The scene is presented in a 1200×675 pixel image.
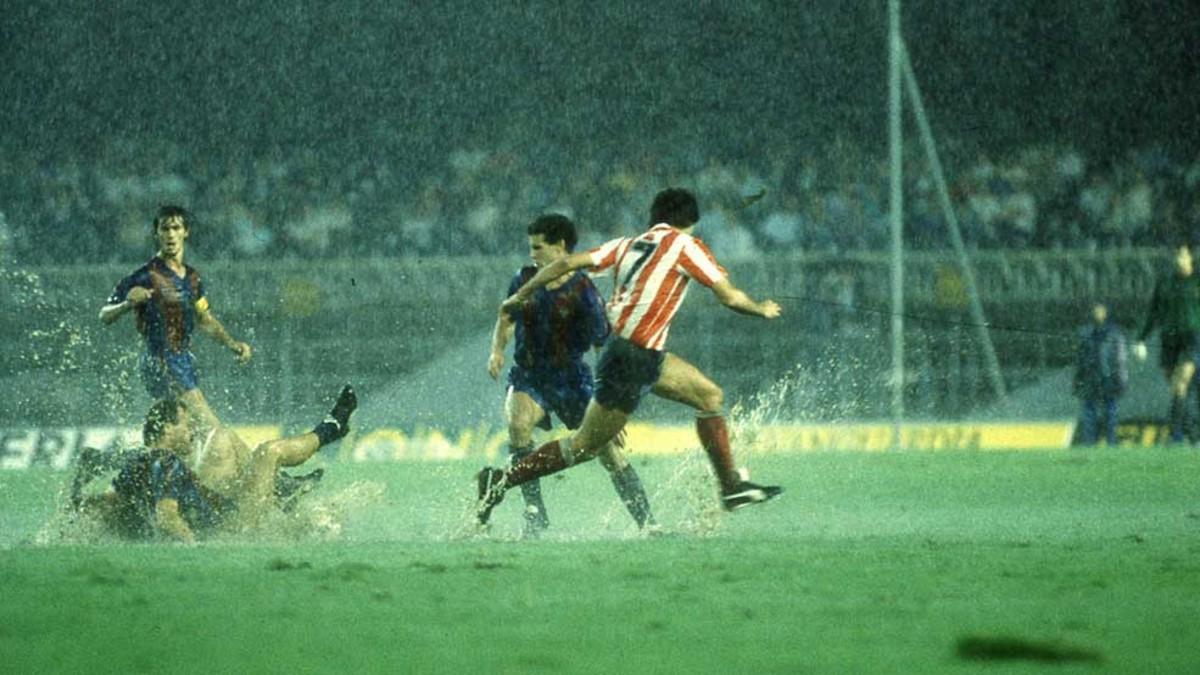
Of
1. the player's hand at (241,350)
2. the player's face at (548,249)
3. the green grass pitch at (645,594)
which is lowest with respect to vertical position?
the green grass pitch at (645,594)

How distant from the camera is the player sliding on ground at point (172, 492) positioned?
11.1 m

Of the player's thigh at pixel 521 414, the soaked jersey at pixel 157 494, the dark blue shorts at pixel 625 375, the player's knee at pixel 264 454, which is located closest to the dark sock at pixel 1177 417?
the player's thigh at pixel 521 414

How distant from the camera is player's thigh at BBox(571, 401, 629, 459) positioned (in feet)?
36.3

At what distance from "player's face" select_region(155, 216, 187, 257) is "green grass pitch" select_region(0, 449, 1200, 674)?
1824 mm

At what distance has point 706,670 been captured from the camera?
6.72 metres

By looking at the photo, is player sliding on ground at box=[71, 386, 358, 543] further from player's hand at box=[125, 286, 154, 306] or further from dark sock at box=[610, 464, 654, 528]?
dark sock at box=[610, 464, 654, 528]

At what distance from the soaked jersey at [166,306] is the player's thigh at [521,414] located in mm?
2183

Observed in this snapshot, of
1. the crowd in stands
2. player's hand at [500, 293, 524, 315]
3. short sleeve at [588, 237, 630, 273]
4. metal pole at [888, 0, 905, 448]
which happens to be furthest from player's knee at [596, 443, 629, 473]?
the crowd in stands

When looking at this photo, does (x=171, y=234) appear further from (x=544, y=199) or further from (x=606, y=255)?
(x=544, y=199)

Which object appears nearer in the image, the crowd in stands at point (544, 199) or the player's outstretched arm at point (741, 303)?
the player's outstretched arm at point (741, 303)

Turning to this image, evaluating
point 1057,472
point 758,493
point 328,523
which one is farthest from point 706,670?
point 1057,472

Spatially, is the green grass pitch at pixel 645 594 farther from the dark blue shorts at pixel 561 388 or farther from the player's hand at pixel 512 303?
the player's hand at pixel 512 303

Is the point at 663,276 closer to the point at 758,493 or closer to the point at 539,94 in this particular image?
the point at 758,493

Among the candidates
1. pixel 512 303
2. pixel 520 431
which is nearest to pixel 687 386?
pixel 512 303
